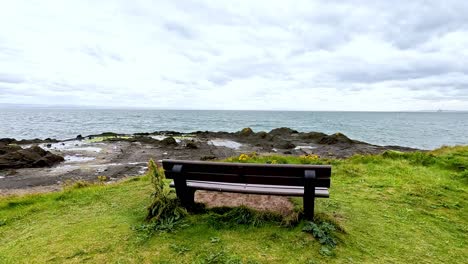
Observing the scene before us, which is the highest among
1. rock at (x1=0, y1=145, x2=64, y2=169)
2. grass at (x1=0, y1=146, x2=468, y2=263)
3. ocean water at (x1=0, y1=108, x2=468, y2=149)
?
grass at (x1=0, y1=146, x2=468, y2=263)

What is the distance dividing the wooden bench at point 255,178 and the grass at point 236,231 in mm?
536

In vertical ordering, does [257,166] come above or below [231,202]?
above

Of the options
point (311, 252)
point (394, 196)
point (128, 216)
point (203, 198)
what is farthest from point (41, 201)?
point (394, 196)

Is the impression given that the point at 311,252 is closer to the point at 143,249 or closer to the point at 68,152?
the point at 143,249

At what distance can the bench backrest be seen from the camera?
3.73 metres

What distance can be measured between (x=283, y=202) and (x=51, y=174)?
49.6ft

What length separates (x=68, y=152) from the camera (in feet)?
75.3

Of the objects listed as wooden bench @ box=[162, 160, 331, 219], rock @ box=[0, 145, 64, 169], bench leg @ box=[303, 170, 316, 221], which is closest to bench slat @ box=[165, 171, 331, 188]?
wooden bench @ box=[162, 160, 331, 219]

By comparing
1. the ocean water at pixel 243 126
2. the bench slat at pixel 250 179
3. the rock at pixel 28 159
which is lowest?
the ocean water at pixel 243 126

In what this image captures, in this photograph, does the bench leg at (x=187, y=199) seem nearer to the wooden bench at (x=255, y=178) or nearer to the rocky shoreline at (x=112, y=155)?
the wooden bench at (x=255, y=178)

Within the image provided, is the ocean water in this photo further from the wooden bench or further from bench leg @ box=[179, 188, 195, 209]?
bench leg @ box=[179, 188, 195, 209]

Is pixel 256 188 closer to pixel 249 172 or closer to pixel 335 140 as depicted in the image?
pixel 249 172

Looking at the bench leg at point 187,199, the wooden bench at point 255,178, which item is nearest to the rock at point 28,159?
the bench leg at point 187,199

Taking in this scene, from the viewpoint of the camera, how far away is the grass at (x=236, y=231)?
3.51m
